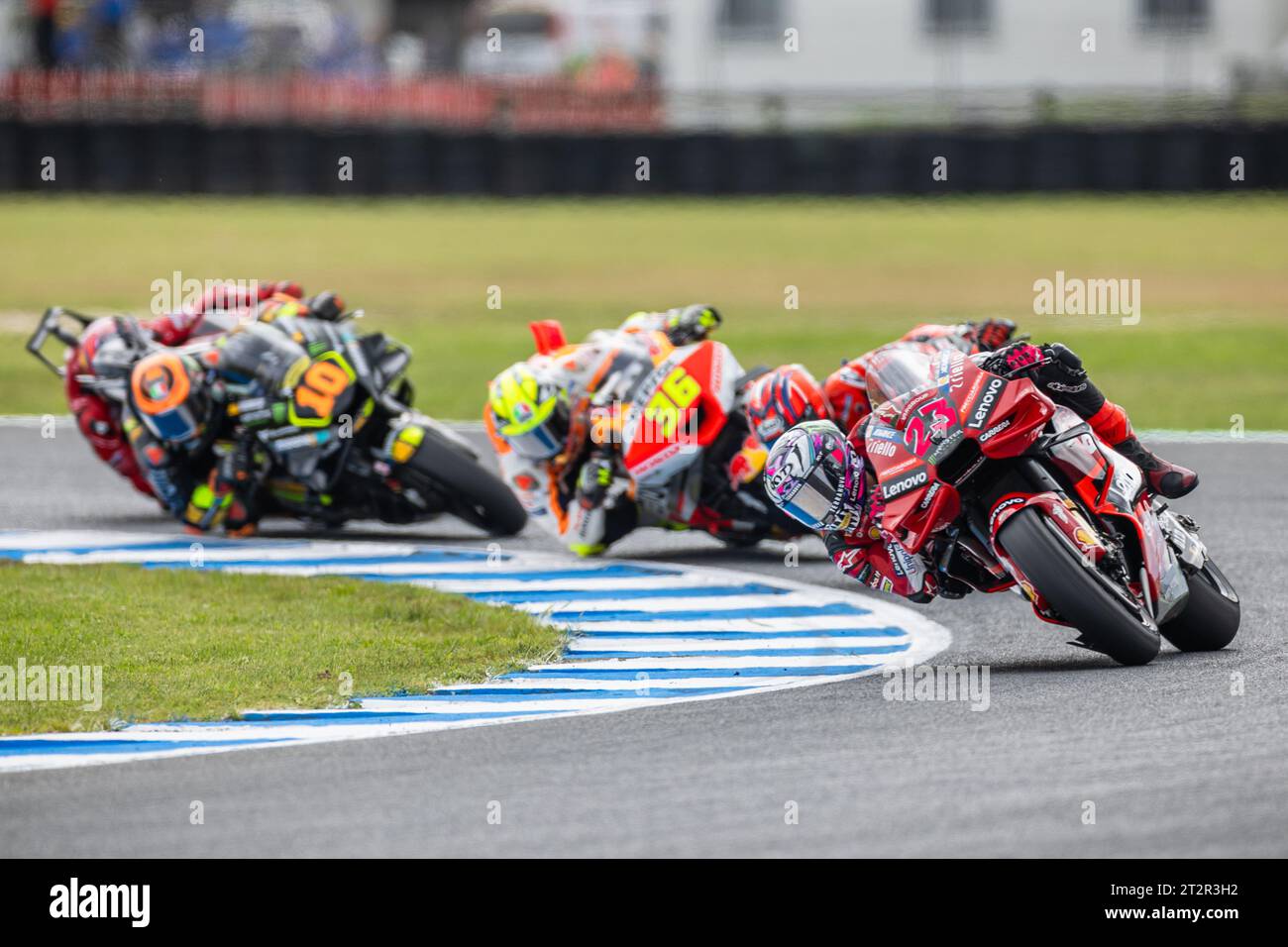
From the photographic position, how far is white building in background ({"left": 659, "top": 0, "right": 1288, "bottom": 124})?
41.8m

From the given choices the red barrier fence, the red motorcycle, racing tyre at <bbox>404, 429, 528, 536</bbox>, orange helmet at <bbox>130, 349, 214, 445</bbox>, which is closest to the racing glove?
the red motorcycle

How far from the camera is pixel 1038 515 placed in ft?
26.3

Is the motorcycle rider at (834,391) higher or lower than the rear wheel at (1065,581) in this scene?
higher

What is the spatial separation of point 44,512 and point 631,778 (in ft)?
25.3

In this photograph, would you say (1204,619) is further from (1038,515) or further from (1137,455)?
(1038,515)

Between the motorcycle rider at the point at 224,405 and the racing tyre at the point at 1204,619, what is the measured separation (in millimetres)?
5216

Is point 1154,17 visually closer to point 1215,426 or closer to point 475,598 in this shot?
point 1215,426

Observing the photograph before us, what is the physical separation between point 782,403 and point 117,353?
4.32 metres

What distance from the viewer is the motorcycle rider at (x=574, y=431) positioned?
448 inches

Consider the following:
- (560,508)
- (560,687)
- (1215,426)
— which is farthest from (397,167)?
(560,687)

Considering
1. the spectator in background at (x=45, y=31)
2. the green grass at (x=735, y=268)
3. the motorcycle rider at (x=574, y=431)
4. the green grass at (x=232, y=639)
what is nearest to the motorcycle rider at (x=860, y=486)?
the green grass at (x=232, y=639)

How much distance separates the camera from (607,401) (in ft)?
37.1

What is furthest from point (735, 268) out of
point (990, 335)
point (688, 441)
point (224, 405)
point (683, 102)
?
point (990, 335)

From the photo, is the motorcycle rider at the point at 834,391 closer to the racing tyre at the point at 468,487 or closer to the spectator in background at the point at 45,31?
the racing tyre at the point at 468,487
